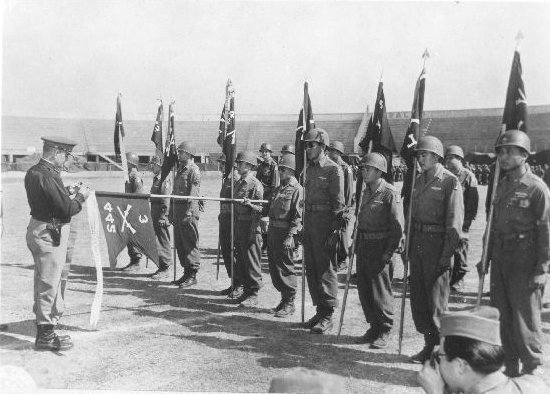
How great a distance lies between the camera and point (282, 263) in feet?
22.1

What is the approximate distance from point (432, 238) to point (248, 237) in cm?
318

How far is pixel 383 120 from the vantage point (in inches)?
242

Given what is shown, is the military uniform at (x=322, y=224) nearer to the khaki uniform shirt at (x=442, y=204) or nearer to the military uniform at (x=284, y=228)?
the military uniform at (x=284, y=228)

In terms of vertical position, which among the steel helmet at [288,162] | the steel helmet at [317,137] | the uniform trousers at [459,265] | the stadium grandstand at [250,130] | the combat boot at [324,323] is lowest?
the combat boot at [324,323]

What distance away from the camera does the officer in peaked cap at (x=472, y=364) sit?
2076mm

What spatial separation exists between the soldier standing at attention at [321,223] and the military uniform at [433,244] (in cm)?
110

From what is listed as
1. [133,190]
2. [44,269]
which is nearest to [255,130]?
[133,190]

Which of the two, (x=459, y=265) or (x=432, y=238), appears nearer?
(x=432, y=238)

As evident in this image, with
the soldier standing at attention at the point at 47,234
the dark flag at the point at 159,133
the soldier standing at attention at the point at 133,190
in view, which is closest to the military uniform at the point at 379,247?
the soldier standing at attention at the point at 47,234

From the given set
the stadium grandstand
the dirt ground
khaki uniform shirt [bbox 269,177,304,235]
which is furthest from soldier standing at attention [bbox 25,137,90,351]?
the stadium grandstand

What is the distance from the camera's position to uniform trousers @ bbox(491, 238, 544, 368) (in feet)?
13.9

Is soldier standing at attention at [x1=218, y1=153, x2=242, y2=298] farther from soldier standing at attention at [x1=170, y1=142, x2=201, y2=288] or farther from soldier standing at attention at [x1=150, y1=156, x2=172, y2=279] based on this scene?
soldier standing at attention at [x1=150, y1=156, x2=172, y2=279]

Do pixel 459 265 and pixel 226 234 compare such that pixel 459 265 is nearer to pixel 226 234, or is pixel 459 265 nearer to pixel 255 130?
pixel 226 234

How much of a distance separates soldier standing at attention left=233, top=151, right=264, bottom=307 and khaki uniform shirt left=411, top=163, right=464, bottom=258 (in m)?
2.83
